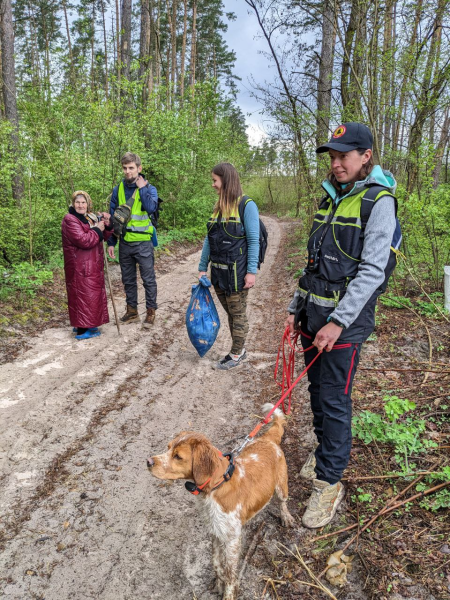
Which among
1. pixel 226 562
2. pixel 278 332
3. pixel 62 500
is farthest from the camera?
pixel 278 332

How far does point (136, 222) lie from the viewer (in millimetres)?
6035

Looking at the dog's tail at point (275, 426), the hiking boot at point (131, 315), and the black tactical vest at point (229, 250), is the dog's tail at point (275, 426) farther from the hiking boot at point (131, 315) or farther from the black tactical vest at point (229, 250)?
the hiking boot at point (131, 315)

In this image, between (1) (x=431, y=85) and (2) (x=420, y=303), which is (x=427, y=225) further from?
(1) (x=431, y=85)

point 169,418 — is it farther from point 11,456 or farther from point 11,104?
point 11,104

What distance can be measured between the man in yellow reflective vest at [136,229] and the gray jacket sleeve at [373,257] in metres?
4.33

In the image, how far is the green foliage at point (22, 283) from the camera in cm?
678

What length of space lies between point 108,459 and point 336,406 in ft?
6.93

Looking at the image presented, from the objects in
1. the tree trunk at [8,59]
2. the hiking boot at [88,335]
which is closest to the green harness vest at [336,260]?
the hiking boot at [88,335]

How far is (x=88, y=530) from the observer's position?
269cm

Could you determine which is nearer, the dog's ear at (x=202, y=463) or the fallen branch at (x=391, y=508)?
the dog's ear at (x=202, y=463)

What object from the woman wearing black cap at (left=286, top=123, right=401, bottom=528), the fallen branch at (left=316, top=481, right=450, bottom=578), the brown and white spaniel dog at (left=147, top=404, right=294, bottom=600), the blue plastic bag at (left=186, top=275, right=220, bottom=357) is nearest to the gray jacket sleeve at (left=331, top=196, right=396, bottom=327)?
the woman wearing black cap at (left=286, top=123, right=401, bottom=528)

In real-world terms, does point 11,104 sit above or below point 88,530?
above

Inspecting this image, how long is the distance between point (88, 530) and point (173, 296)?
5.98 metres

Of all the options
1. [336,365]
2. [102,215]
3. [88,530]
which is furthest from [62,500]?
[102,215]
